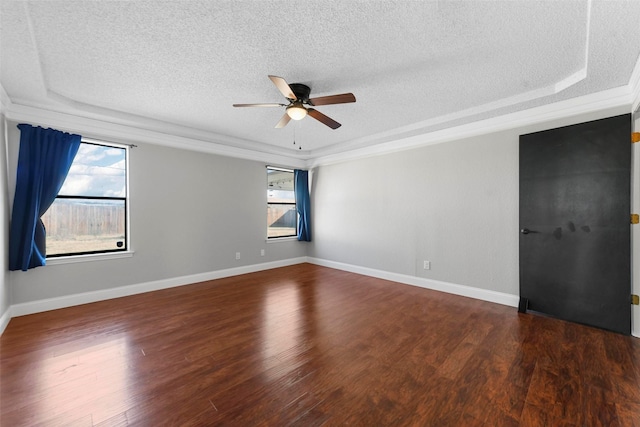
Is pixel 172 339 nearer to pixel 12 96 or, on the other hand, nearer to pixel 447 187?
pixel 12 96

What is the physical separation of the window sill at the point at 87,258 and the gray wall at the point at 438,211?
3.69m

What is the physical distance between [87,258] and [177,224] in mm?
1202

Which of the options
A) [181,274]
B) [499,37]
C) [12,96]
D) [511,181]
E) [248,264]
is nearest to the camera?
[499,37]

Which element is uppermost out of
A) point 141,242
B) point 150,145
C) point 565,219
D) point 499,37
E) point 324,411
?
point 499,37

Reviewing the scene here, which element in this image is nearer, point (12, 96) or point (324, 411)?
point (324, 411)

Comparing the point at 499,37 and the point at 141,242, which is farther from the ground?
the point at 499,37

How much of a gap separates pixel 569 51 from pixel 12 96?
5507 mm

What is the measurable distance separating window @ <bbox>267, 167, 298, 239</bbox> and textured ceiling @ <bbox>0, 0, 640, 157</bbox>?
240 centimetres

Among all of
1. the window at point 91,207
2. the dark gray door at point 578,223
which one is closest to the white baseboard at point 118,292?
the window at point 91,207

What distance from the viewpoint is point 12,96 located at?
2.85 m

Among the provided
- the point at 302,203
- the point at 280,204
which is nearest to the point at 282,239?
the point at 280,204

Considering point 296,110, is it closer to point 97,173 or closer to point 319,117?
point 319,117

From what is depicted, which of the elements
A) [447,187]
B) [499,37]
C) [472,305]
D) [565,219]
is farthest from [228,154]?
[565,219]

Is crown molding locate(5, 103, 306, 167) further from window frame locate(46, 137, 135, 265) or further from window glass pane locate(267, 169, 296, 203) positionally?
window glass pane locate(267, 169, 296, 203)
